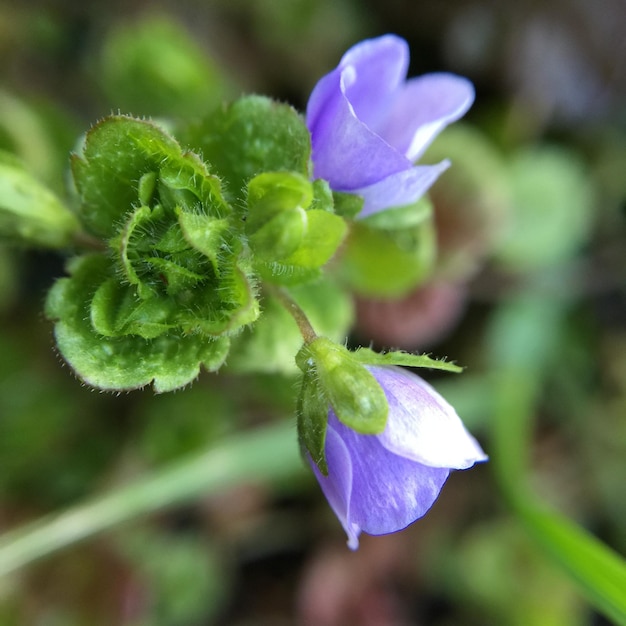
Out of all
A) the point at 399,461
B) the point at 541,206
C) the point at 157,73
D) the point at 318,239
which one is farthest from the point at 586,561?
the point at 157,73

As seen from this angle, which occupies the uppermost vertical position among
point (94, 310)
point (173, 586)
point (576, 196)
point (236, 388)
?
point (94, 310)

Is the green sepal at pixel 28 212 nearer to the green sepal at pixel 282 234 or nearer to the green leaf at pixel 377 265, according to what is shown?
the green sepal at pixel 282 234

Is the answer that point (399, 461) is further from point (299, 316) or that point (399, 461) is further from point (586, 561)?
point (586, 561)

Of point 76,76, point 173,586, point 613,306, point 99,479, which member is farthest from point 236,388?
point 613,306

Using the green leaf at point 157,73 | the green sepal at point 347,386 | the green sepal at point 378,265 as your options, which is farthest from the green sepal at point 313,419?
the green leaf at point 157,73

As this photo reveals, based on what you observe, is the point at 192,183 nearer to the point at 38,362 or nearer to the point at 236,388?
the point at 236,388
